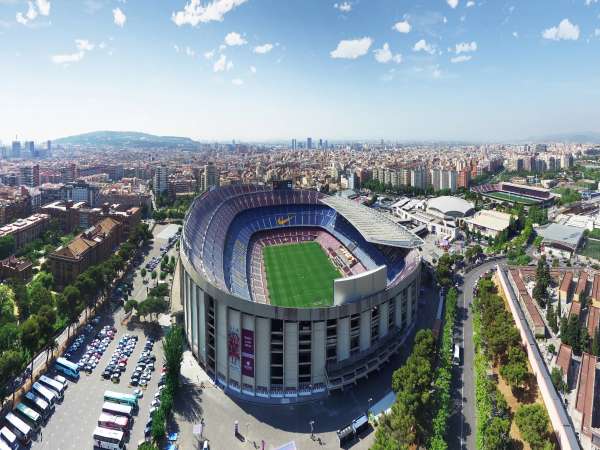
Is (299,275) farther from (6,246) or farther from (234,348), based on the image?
(6,246)

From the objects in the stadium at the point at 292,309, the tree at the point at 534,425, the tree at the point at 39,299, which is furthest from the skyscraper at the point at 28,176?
the tree at the point at 534,425

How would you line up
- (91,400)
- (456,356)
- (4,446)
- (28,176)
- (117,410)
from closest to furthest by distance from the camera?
(4,446)
(117,410)
(91,400)
(456,356)
(28,176)

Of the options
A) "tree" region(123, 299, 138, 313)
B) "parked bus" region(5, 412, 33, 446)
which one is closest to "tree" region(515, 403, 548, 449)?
"parked bus" region(5, 412, 33, 446)

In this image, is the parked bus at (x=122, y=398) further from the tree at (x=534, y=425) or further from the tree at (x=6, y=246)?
the tree at (x=6, y=246)

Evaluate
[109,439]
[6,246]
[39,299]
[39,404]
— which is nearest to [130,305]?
[39,299]

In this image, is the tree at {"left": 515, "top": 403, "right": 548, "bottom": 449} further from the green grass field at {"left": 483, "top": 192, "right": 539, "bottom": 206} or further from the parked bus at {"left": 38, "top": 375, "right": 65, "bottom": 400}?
the green grass field at {"left": 483, "top": 192, "right": 539, "bottom": 206}

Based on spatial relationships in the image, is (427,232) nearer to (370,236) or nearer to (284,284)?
(370,236)
